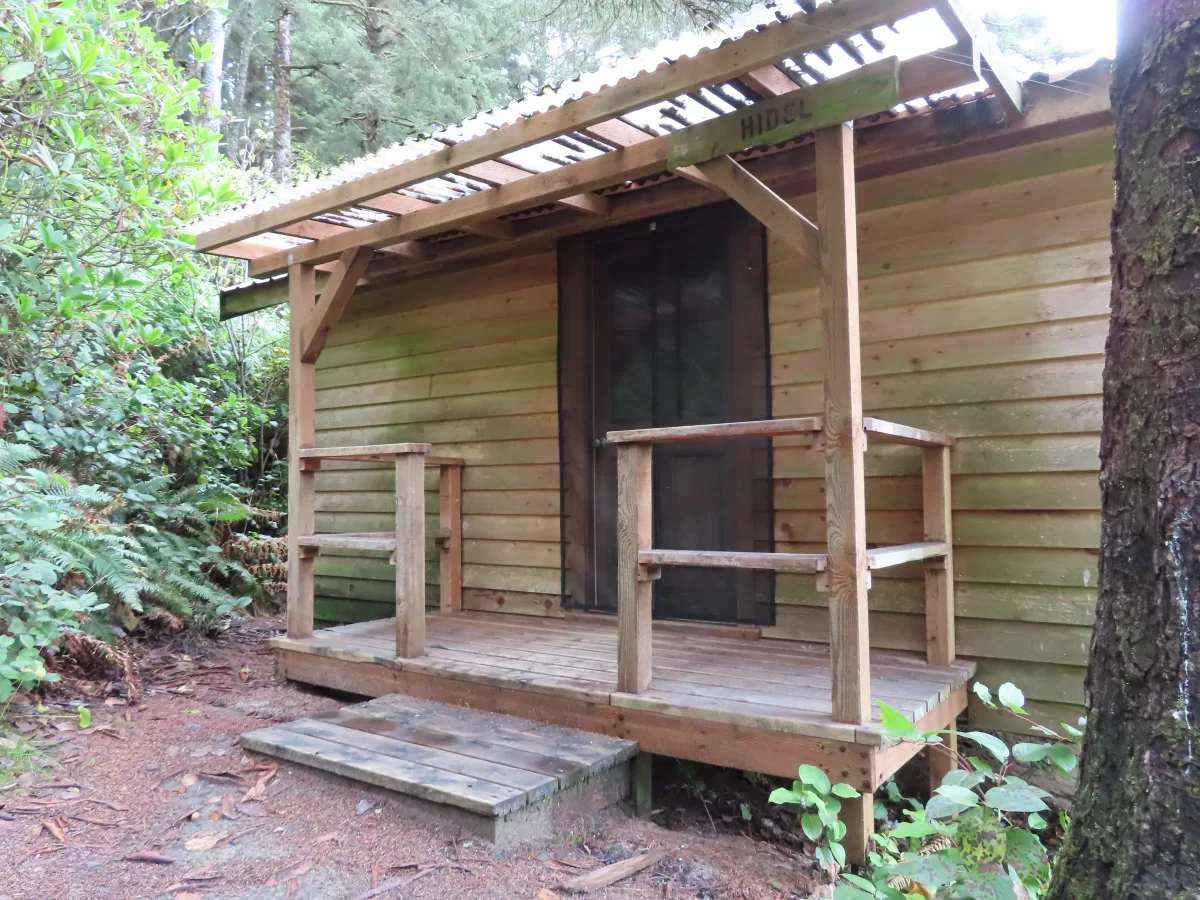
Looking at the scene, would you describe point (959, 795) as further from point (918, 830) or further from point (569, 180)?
point (569, 180)

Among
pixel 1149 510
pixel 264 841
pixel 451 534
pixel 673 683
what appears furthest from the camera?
pixel 451 534

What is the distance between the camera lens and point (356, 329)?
568cm

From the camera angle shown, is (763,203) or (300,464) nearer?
(763,203)

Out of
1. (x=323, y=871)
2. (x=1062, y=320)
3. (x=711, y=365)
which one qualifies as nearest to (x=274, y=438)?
(x=711, y=365)

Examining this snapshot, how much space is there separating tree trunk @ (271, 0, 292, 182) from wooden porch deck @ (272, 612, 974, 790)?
9.48 m

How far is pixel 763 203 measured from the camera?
2.73 meters

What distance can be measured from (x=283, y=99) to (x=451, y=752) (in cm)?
1159

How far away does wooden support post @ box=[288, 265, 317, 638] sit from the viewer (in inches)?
166

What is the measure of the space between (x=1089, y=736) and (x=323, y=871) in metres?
2.06

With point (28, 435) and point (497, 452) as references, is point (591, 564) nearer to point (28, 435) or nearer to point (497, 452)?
point (497, 452)

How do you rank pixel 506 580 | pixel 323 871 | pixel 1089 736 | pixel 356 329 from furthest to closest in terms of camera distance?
pixel 356 329 → pixel 506 580 → pixel 323 871 → pixel 1089 736

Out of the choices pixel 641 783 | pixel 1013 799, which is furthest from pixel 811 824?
pixel 1013 799

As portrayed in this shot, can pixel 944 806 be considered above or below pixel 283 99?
below

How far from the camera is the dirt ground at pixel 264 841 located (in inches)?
87.4
